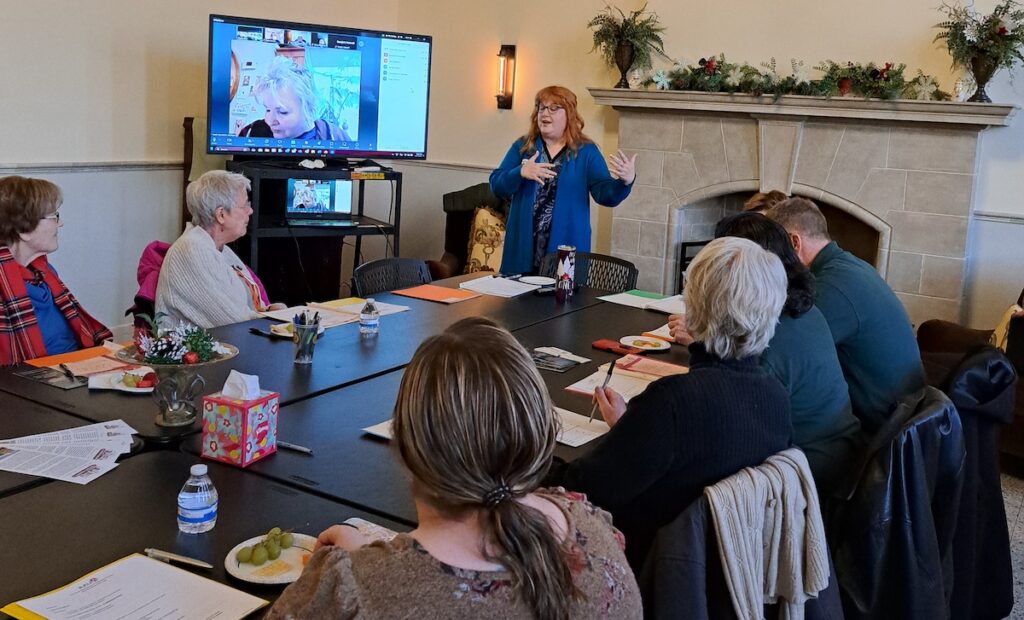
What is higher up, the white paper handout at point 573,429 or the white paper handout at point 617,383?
the white paper handout at point 617,383

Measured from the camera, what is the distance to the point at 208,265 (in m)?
3.11

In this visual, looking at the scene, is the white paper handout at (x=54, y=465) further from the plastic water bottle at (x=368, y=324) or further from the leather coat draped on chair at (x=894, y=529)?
the leather coat draped on chair at (x=894, y=529)

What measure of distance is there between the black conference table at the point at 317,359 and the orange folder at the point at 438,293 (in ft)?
0.13

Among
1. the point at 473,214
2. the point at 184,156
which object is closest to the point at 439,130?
the point at 473,214

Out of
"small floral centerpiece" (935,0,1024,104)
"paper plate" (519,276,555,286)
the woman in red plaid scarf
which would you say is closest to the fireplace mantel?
"small floral centerpiece" (935,0,1024,104)

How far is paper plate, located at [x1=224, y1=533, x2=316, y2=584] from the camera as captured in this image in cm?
146

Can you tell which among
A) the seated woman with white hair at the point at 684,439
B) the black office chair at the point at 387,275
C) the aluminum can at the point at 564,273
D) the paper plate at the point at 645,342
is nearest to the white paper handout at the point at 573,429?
the seated woman with white hair at the point at 684,439

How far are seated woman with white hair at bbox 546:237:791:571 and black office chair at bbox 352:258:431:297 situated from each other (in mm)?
1952

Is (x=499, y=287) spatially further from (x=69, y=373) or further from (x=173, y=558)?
(x=173, y=558)

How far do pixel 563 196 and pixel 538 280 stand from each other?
Result: 0.54m

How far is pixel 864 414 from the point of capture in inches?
106

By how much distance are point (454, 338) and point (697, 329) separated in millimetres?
974

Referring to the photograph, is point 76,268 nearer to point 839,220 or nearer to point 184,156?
point 184,156

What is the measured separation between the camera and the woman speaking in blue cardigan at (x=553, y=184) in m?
4.36
